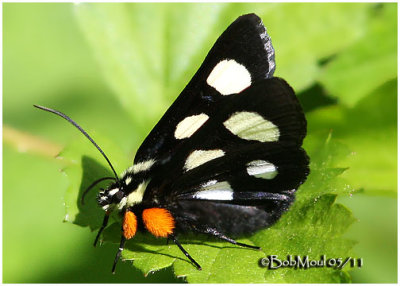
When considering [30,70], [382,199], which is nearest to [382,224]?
[382,199]

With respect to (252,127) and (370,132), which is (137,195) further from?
(370,132)

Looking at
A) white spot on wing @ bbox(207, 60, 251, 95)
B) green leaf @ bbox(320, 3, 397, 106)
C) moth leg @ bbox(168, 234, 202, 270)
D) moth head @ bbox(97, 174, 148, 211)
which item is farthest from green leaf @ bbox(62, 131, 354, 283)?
green leaf @ bbox(320, 3, 397, 106)

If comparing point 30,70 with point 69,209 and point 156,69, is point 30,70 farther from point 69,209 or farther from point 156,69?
point 69,209

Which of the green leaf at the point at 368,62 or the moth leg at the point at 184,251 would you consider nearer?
the moth leg at the point at 184,251

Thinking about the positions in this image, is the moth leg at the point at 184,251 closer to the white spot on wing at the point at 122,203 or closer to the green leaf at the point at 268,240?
the green leaf at the point at 268,240

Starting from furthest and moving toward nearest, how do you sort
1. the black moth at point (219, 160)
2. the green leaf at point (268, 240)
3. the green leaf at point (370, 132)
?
1. the green leaf at point (370, 132)
2. the black moth at point (219, 160)
3. the green leaf at point (268, 240)

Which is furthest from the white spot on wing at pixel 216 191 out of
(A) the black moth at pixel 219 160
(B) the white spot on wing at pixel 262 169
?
(B) the white spot on wing at pixel 262 169

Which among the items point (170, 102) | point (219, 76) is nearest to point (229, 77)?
point (219, 76)
